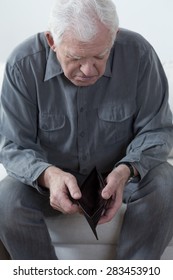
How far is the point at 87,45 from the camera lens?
119cm

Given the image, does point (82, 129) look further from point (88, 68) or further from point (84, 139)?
point (88, 68)

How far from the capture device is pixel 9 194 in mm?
1335

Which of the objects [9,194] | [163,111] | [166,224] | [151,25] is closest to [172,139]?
[163,111]

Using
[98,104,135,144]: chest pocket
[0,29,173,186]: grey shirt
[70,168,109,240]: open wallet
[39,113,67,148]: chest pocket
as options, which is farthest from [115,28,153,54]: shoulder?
[70,168,109,240]: open wallet

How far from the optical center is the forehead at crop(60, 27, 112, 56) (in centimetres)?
119

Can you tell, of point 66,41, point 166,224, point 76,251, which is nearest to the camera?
point 66,41

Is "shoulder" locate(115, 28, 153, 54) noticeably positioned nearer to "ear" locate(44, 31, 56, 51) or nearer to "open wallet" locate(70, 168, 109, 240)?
"ear" locate(44, 31, 56, 51)

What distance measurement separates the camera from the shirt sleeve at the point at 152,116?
1.40 m

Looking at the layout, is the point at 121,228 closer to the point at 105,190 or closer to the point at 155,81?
the point at 105,190

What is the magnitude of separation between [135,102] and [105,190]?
1.15 feet

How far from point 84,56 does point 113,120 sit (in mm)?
289

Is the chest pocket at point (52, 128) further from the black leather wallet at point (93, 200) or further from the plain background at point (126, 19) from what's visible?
the plain background at point (126, 19)

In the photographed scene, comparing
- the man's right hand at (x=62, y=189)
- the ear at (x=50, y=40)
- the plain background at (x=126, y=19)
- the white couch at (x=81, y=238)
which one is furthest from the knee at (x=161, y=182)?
the plain background at (x=126, y=19)

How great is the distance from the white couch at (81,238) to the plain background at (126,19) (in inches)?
35.8
